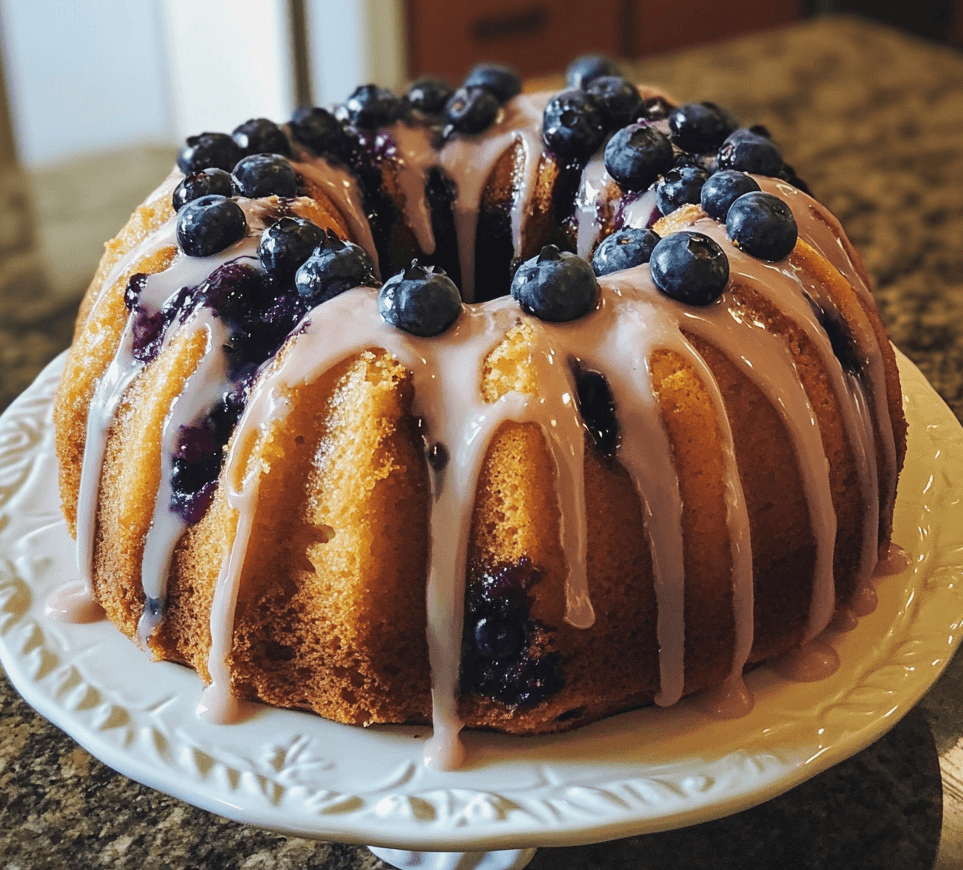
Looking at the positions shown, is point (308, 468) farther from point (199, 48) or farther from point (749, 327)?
point (199, 48)

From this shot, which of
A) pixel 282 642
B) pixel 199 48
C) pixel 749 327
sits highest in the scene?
pixel 749 327

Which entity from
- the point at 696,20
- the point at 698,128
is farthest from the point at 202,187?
the point at 696,20

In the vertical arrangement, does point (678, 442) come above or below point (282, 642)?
above

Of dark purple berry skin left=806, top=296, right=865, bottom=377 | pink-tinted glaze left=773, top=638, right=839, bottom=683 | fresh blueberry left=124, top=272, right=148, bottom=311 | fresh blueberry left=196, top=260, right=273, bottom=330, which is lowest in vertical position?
pink-tinted glaze left=773, top=638, right=839, bottom=683

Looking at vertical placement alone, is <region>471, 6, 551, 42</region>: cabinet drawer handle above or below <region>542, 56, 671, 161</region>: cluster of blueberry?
below

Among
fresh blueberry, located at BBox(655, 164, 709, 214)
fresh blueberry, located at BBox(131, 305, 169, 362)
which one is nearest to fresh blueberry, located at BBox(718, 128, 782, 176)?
fresh blueberry, located at BBox(655, 164, 709, 214)

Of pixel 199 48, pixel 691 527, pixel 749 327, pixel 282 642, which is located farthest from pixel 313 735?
pixel 199 48

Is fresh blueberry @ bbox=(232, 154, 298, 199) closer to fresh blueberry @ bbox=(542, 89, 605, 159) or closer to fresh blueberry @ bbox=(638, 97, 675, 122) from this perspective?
fresh blueberry @ bbox=(542, 89, 605, 159)
